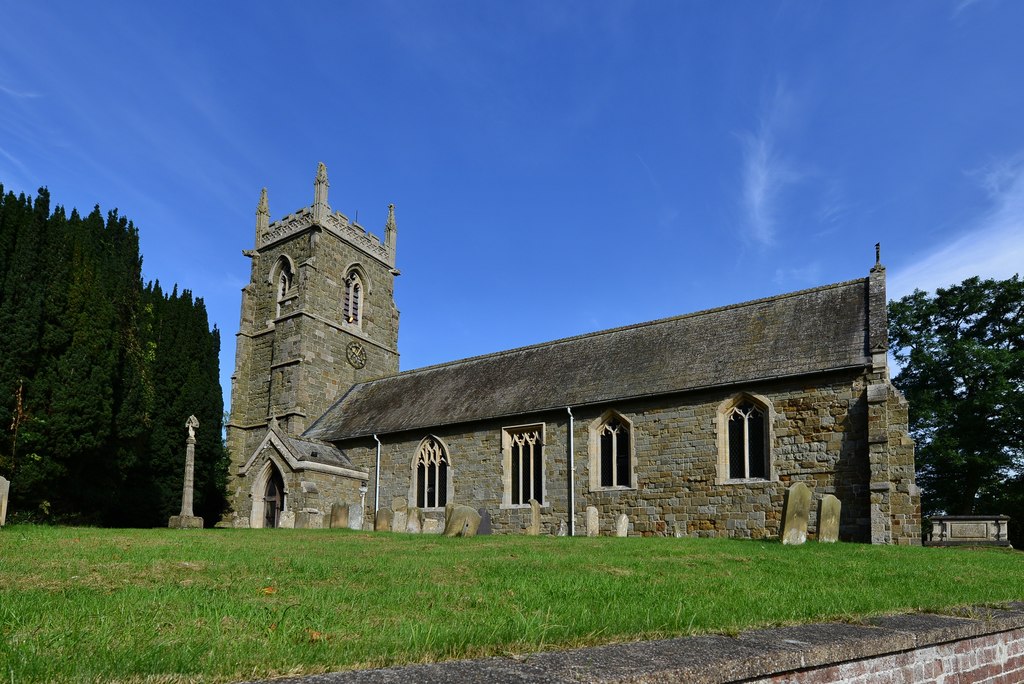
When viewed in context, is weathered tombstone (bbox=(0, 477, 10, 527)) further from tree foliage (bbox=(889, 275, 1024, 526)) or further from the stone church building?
tree foliage (bbox=(889, 275, 1024, 526))

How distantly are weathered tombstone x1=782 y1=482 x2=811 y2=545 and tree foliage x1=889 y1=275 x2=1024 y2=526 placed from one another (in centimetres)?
1750

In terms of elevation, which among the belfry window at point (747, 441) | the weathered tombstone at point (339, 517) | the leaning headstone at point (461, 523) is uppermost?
the belfry window at point (747, 441)

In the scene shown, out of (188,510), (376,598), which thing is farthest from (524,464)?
(376,598)

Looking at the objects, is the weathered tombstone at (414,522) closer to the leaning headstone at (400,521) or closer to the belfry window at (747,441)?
the leaning headstone at (400,521)

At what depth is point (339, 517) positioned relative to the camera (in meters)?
21.2

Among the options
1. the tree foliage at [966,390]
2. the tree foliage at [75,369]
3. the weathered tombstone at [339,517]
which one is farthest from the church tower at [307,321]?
the tree foliage at [966,390]

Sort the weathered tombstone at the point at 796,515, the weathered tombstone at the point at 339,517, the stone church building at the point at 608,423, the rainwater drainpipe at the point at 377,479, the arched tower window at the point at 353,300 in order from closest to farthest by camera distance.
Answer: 1. the weathered tombstone at the point at 796,515
2. the stone church building at the point at 608,423
3. the weathered tombstone at the point at 339,517
4. the rainwater drainpipe at the point at 377,479
5. the arched tower window at the point at 353,300

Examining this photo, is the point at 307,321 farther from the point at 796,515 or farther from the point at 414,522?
the point at 796,515

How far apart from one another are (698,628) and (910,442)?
13948 mm

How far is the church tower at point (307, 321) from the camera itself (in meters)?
30.6

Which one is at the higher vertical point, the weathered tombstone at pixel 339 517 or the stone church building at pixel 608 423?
the stone church building at pixel 608 423

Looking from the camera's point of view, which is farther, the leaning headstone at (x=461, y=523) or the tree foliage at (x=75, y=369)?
the tree foliage at (x=75, y=369)

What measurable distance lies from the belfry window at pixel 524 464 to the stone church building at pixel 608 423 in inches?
1.9

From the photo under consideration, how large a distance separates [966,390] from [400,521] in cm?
2462
